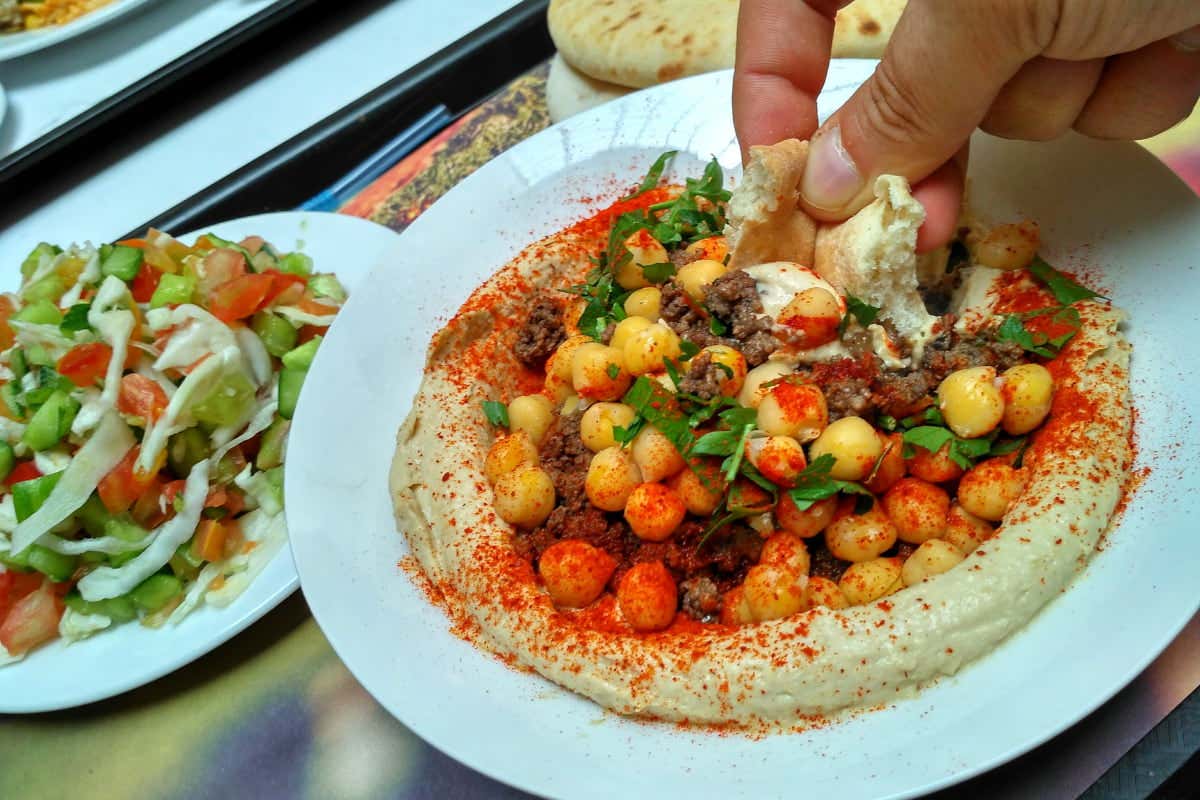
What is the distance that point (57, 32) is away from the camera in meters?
4.71

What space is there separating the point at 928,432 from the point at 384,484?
148cm

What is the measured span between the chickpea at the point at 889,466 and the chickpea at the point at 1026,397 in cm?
26

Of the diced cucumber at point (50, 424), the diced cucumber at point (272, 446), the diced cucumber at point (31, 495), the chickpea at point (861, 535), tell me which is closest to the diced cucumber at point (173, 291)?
the diced cucumber at point (50, 424)

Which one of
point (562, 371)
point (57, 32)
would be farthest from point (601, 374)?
point (57, 32)

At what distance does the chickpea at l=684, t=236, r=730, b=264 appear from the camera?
8.93 feet

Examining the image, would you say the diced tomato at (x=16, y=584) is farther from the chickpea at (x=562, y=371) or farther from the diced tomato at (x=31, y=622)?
the chickpea at (x=562, y=371)

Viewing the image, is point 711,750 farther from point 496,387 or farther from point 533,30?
point 533,30

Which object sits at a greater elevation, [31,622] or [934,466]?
[934,466]

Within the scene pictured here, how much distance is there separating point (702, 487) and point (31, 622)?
2.20 m

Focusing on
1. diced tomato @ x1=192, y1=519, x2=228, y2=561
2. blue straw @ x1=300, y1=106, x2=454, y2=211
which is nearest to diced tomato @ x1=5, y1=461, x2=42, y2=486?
diced tomato @ x1=192, y1=519, x2=228, y2=561

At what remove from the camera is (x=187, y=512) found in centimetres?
302

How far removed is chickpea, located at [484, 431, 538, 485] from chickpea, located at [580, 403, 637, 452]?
0.18 m

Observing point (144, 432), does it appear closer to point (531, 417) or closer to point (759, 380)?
point (531, 417)

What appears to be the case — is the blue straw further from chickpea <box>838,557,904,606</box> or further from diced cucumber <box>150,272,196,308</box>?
chickpea <box>838,557,904,606</box>
